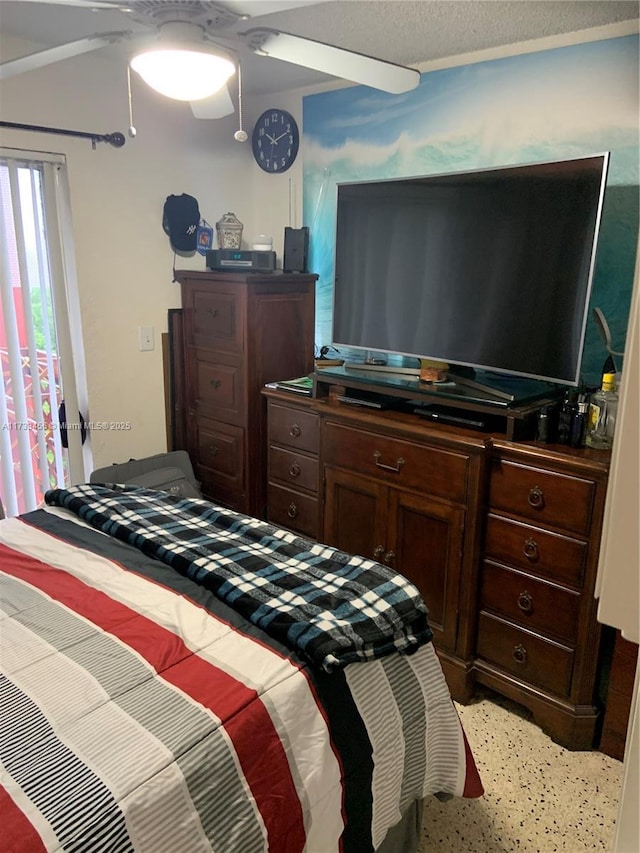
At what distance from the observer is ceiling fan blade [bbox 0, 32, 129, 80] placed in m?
1.47

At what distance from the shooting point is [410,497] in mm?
2359

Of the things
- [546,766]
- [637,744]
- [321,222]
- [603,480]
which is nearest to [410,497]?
→ [603,480]

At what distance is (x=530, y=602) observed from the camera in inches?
85.2

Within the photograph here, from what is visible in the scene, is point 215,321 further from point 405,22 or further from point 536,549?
point 536,549

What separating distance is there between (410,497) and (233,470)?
41.7 inches

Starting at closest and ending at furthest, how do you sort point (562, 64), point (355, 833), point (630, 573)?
point (630, 573) < point (355, 833) < point (562, 64)

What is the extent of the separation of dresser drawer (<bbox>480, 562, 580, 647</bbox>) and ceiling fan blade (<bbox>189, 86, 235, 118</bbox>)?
1.72m

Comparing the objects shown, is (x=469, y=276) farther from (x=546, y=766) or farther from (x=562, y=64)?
(x=546, y=766)

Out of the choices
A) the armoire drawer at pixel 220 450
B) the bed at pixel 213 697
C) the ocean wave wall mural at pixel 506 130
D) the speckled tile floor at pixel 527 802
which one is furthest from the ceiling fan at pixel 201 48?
the speckled tile floor at pixel 527 802

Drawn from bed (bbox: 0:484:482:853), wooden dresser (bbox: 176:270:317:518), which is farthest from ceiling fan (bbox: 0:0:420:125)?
wooden dresser (bbox: 176:270:317:518)

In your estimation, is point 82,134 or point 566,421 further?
point 82,134

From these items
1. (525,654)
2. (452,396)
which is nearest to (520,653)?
(525,654)

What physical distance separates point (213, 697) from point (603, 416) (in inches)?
58.0

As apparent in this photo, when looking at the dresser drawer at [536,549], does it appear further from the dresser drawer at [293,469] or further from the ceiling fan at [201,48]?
the ceiling fan at [201,48]
